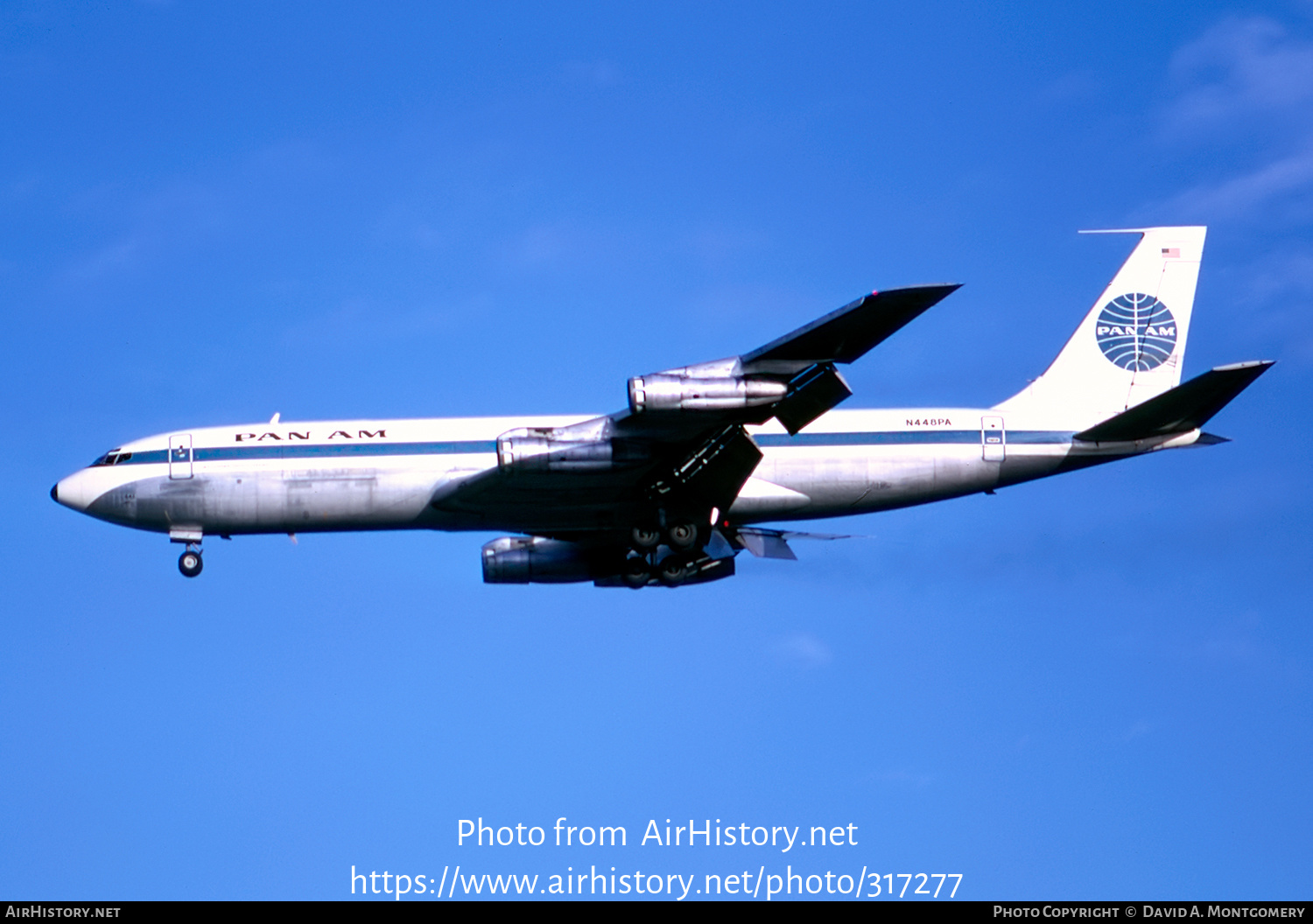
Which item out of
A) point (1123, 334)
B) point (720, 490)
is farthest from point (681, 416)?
point (1123, 334)

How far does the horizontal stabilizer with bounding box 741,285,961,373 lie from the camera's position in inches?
1272

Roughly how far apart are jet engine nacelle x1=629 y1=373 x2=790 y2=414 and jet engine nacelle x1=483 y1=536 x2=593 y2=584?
846 centimetres

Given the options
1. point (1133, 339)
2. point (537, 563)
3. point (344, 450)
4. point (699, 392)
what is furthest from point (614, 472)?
point (1133, 339)

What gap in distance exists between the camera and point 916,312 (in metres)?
32.9

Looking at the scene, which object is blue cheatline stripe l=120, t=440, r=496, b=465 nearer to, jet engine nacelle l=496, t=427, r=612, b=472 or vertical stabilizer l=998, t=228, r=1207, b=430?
jet engine nacelle l=496, t=427, r=612, b=472

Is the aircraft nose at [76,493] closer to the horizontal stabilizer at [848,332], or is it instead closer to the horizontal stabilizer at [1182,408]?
the horizontal stabilizer at [848,332]

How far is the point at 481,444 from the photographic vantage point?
39.9 meters

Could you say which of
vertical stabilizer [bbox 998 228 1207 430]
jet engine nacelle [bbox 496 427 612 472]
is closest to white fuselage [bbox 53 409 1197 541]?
vertical stabilizer [bbox 998 228 1207 430]

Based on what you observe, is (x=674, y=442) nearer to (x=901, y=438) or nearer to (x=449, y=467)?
(x=449, y=467)

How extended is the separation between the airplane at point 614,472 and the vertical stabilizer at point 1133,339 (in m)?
0.12

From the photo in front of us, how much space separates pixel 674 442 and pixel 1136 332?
1438cm

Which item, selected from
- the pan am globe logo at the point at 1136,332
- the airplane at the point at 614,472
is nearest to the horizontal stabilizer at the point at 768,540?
the airplane at the point at 614,472

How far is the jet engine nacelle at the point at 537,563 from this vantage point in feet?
140

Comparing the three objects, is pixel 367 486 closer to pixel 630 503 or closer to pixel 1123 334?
pixel 630 503
